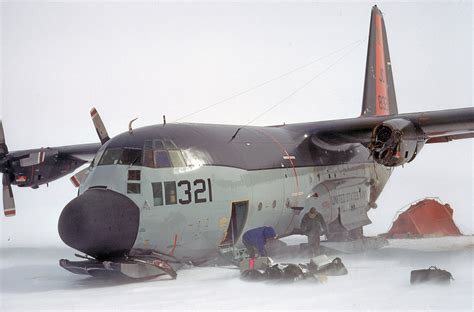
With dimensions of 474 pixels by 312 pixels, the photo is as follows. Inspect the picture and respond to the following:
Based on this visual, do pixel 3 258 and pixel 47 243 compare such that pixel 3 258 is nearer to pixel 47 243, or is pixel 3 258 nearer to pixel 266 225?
pixel 47 243

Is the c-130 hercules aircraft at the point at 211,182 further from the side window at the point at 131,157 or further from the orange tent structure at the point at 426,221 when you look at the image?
the orange tent structure at the point at 426,221

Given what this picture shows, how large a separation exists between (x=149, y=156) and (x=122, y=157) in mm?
484

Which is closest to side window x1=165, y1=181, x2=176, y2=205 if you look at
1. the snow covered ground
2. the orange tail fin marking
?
the snow covered ground

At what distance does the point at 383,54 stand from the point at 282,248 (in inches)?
364

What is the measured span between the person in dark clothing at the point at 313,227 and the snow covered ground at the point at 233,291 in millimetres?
1073

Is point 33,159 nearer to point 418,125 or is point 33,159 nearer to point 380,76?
point 418,125

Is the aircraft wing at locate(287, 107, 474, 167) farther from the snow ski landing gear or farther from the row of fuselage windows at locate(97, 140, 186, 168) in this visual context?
the snow ski landing gear

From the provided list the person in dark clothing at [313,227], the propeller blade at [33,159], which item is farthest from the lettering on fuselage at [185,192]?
the propeller blade at [33,159]

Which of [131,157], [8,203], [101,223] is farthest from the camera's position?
[8,203]

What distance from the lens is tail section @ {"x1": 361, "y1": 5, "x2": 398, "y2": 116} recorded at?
18797mm

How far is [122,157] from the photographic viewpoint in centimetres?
1075

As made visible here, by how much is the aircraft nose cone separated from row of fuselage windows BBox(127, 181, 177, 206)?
0.22m

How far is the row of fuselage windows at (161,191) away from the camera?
10.3 metres

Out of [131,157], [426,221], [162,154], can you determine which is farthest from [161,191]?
[426,221]
